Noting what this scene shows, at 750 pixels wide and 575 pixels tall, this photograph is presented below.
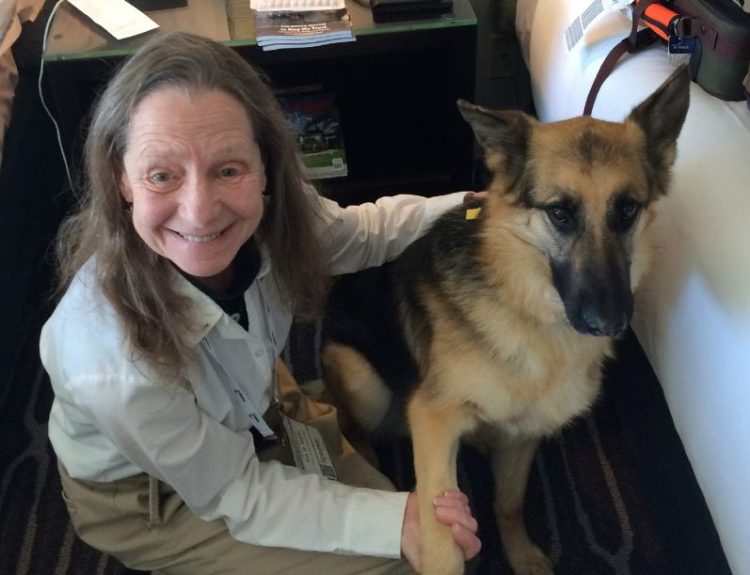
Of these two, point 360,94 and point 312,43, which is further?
point 360,94

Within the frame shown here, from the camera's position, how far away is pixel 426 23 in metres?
1.73

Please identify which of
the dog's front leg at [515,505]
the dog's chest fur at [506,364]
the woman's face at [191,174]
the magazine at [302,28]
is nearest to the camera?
the woman's face at [191,174]

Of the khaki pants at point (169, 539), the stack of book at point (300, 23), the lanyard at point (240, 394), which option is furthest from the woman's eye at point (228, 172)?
the stack of book at point (300, 23)

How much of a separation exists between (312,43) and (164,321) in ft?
2.89

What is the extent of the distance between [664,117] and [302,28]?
932 millimetres

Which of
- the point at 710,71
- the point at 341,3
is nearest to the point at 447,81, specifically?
the point at 341,3

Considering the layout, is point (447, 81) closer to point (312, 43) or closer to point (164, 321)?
point (312, 43)

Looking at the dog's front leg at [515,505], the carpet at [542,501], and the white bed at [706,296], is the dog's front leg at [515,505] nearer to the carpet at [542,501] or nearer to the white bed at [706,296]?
the carpet at [542,501]

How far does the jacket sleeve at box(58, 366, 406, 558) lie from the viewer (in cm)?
110

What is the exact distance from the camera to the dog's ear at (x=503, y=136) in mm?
1104

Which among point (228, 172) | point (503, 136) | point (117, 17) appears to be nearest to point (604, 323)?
point (503, 136)

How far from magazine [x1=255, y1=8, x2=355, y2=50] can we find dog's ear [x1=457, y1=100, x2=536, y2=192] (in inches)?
27.1

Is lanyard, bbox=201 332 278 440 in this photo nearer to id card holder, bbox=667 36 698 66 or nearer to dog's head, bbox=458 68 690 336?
dog's head, bbox=458 68 690 336

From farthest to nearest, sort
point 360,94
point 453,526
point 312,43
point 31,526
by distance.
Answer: point 360,94
point 312,43
point 31,526
point 453,526
